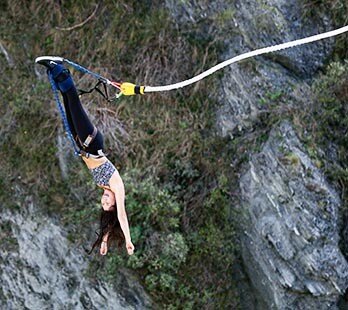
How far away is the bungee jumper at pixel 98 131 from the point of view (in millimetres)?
3980

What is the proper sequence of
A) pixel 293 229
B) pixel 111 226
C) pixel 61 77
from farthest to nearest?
pixel 293 229, pixel 111 226, pixel 61 77

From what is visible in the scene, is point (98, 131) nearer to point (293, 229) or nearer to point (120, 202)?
point (120, 202)

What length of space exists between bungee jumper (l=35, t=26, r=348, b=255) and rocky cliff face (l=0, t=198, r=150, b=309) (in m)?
2.12

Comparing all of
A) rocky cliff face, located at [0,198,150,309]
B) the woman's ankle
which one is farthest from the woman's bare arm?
rocky cliff face, located at [0,198,150,309]

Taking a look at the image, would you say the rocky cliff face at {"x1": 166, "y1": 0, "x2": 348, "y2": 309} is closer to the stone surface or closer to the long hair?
the stone surface

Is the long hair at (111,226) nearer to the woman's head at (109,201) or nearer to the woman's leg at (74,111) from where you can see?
the woman's head at (109,201)

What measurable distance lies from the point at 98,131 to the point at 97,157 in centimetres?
18

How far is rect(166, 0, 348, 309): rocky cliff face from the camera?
19.3 ft

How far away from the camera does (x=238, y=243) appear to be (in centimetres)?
639

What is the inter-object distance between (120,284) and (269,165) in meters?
1.87

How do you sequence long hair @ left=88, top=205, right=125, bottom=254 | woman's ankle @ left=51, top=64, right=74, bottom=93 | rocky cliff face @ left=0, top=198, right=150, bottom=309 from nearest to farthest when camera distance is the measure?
woman's ankle @ left=51, top=64, right=74, bottom=93 < long hair @ left=88, top=205, right=125, bottom=254 < rocky cliff face @ left=0, top=198, right=150, bottom=309

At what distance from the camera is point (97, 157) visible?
4.23 meters

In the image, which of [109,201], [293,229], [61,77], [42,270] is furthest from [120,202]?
[42,270]

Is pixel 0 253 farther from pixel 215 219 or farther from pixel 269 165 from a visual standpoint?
pixel 269 165
